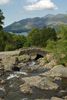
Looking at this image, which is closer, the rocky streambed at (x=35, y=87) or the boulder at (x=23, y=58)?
the rocky streambed at (x=35, y=87)

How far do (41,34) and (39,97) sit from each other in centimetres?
9727

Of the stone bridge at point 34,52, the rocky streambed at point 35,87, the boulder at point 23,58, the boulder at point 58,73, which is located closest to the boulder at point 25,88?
the rocky streambed at point 35,87

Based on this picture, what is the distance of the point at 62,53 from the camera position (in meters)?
77.5

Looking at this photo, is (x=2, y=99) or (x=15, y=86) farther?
(x=15, y=86)

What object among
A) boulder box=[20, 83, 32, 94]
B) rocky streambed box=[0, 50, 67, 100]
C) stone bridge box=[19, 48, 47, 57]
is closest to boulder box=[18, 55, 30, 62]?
stone bridge box=[19, 48, 47, 57]

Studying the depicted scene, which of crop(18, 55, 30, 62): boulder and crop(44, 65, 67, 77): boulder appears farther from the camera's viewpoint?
crop(18, 55, 30, 62): boulder

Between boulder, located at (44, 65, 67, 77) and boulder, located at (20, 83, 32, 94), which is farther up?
boulder, located at (20, 83, 32, 94)

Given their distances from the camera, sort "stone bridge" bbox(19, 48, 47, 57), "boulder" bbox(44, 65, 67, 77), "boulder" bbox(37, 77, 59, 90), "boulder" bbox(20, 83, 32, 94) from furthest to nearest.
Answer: "stone bridge" bbox(19, 48, 47, 57)
"boulder" bbox(44, 65, 67, 77)
"boulder" bbox(37, 77, 59, 90)
"boulder" bbox(20, 83, 32, 94)

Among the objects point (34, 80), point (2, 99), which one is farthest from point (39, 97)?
point (34, 80)

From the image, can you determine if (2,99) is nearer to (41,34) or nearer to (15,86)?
(15,86)

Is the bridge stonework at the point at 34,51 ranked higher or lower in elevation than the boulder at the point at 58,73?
lower

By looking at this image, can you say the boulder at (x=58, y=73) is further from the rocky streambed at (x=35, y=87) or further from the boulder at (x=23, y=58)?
the boulder at (x=23, y=58)

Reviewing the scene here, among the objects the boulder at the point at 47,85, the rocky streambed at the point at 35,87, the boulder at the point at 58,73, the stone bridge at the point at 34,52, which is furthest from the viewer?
the stone bridge at the point at 34,52

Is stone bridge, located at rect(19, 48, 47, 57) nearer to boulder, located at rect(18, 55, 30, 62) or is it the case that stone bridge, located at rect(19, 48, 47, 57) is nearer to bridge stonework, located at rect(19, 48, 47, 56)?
bridge stonework, located at rect(19, 48, 47, 56)
